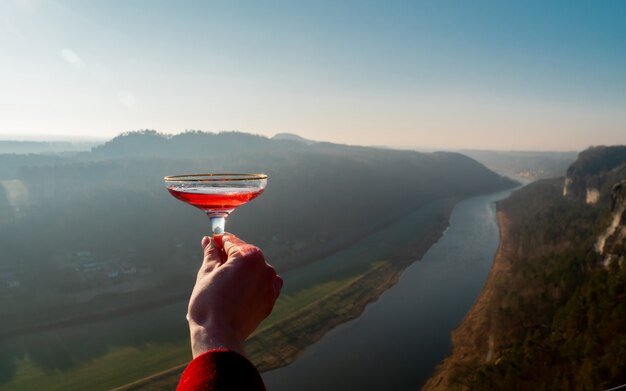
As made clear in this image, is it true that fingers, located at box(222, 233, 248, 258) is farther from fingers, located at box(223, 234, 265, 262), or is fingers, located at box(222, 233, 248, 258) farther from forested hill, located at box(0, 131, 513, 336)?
forested hill, located at box(0, 131, 513, 336)

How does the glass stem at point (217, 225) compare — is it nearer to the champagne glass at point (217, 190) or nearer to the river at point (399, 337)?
the champagne glass at point (217, 190)

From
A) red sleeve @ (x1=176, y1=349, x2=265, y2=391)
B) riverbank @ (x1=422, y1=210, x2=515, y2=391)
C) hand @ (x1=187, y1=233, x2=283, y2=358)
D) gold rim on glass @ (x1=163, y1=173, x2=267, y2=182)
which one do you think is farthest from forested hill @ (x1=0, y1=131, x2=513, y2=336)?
red sleeve @ (x1=176, y1=349, x2=265, y2=391)

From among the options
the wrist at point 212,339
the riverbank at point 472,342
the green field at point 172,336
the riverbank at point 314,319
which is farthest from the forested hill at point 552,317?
the wrist at point 212,339

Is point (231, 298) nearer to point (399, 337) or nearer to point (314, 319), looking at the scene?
point (399, 337)

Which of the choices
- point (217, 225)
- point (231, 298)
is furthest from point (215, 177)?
point (231, 298)

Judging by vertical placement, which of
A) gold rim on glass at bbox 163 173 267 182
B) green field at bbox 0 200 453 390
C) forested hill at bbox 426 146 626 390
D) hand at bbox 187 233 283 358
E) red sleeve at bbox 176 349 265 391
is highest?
gold rim on glass at bbox 163 173 267 182

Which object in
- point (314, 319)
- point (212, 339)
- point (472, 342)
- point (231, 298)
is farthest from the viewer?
point (314, 319)
